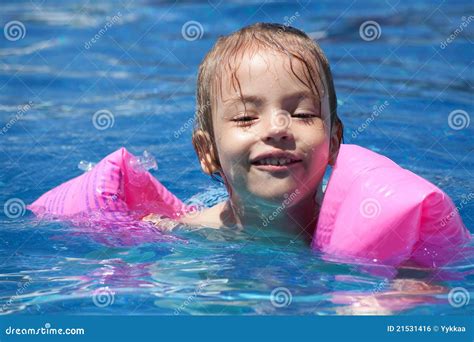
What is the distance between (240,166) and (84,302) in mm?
969

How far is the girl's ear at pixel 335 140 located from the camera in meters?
4.45

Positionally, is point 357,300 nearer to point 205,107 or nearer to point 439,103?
point 205,107

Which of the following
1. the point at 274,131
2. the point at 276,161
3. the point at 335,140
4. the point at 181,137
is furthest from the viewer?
the point at 181,137

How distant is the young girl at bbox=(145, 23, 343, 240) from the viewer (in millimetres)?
4008

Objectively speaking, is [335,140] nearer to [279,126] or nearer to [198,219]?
[279,126]

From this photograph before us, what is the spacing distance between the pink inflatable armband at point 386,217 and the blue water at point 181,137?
9cm

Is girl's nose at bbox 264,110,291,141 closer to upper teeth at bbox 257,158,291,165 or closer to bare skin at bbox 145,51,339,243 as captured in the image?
bare skin at bbox 145,51,339,243

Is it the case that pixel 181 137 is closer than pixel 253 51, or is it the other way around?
pixel 253 51

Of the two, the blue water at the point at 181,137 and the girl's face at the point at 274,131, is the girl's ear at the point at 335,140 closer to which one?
the girl's face at the point at 274,131

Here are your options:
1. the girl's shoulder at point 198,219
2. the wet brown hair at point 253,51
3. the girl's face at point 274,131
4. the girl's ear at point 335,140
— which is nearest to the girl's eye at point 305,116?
the girl's face at point 274,131

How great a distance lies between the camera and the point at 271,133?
3.93 meters

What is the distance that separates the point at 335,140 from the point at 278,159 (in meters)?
0.58

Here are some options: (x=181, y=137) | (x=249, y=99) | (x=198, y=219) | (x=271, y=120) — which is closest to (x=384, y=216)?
(x=271, y=120)

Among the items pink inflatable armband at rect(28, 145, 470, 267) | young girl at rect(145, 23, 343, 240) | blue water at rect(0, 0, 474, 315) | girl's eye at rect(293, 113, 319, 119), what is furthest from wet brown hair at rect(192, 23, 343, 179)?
blue water at rect(0, 0, 474, 315)
